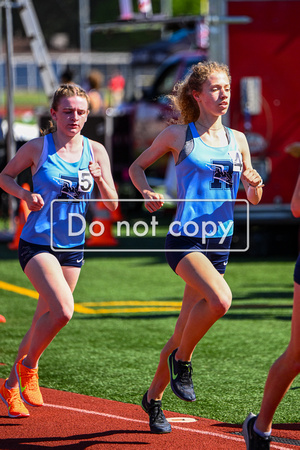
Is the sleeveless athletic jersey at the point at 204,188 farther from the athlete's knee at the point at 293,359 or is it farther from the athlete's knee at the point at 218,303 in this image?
the athlete's knee at the point at 293,359

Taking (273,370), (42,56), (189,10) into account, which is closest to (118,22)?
(42,56)

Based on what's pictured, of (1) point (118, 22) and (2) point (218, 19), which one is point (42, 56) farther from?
(2) point (218, 19)

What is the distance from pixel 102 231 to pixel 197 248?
367 inches

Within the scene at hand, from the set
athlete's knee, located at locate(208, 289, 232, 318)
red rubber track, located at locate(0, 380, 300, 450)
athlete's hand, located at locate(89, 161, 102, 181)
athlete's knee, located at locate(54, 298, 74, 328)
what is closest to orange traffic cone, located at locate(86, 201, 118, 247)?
red rubber track, located at locate(0, 380, 300, 450)

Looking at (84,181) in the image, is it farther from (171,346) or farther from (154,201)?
(171,346)

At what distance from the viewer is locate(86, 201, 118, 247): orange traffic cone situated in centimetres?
1403

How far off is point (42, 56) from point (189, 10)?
156ft

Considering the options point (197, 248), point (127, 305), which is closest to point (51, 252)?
point (197, 248)

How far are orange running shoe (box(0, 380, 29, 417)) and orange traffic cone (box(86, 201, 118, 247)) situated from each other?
28.7 ft

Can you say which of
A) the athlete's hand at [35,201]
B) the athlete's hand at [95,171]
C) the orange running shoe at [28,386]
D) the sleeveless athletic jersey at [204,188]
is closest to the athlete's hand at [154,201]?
the sleeveless athletic jersey at [204,188]

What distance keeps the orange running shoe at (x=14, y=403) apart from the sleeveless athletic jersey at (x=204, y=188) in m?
1.46

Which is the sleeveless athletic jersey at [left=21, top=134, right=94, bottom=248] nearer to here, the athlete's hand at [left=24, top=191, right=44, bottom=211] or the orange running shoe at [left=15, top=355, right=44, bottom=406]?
the athlete's hand at [left=24, top=191, right=44, bottom=211]

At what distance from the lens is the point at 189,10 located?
6234 cm

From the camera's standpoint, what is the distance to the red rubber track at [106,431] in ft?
15.3
